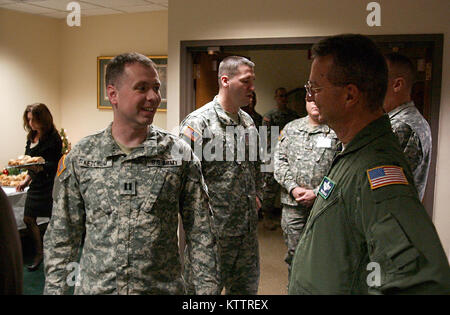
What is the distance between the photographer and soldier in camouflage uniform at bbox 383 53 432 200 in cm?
214

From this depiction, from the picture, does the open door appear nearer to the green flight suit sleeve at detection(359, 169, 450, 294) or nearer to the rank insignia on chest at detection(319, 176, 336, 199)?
the rank insignia on chest at detection(319, 176, 336, 199)

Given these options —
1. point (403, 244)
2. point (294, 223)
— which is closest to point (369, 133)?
point (403, 244)

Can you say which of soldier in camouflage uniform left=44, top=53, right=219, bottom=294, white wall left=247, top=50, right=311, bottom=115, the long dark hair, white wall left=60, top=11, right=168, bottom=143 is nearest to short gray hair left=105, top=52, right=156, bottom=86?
soldier in camouflage uniform left=44, top=53, right=219, bottom=294

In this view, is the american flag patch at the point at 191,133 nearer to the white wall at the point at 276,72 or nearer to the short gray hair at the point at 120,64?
the short gray hair at the point at 120,64

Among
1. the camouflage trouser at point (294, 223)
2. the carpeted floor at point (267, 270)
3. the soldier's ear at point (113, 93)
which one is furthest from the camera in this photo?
the carpeted floor at point (267, 270)

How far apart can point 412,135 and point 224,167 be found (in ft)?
3.39

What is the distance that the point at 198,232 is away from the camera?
1.50m

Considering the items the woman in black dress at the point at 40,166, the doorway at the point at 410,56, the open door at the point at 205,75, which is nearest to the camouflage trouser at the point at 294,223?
the doorway at the point at 410,56

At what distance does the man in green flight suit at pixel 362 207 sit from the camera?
904 mm

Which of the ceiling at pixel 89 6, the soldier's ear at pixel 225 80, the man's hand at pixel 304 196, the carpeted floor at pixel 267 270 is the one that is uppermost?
the ceiling at pixel 89 6

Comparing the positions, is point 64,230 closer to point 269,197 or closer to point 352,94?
point 352,94

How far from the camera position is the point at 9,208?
67 centimetres

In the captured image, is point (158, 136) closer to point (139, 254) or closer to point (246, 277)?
point (139, 254)

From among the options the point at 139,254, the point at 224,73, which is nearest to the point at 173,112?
the point at 224,73
